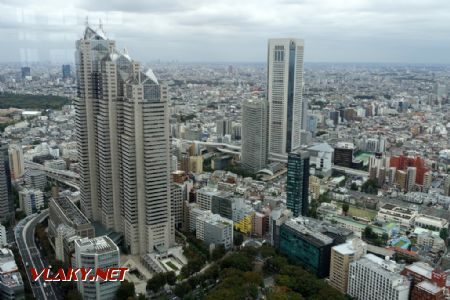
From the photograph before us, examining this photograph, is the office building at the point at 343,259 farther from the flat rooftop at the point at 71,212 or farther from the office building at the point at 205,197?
the flat rooftop at the point at 71,212

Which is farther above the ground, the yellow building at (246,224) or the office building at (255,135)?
the office building at (255,135)

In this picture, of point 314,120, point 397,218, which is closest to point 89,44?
point 397,218

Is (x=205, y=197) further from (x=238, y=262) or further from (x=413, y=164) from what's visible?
(x=413, y=164)

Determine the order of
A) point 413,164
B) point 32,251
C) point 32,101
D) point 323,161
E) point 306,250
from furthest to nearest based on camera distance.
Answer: point 32,101, point 323,161, point 413,164, point 32,251, point 306,250

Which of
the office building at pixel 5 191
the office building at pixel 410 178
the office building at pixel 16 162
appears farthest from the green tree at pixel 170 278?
the office building at pixel 410 178

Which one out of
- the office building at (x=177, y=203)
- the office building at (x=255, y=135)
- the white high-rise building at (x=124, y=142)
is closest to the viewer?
the white high-rise building at (x=124, y=142)

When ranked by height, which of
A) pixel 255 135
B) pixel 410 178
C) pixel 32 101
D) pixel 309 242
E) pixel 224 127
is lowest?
pixel 410 178

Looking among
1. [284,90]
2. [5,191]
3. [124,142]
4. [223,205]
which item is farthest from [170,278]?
[284,90]

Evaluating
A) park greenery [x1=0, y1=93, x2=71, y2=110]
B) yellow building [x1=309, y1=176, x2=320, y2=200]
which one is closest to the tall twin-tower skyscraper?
yellow building [x1=309, y1=176, x2=320, y2=200]
